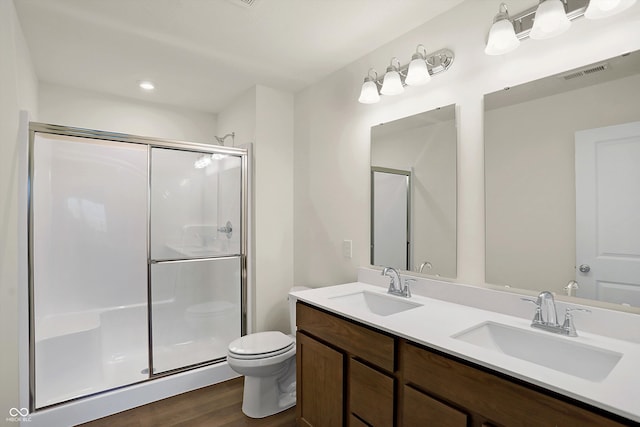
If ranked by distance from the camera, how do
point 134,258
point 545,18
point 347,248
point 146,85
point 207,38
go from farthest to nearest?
point 134,258
point 146,85
point 347,248
point 207,38
point 545,18

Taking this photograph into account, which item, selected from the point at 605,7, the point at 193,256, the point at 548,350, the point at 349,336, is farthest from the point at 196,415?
the point at 605,7

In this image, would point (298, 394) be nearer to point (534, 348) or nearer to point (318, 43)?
point (534, 348)

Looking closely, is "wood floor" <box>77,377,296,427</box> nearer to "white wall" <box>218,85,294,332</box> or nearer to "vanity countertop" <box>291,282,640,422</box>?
"white wall" <box>218,85,294,332</box>

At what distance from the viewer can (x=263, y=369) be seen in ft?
6.91

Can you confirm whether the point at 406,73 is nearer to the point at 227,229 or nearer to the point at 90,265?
the point at 227,229

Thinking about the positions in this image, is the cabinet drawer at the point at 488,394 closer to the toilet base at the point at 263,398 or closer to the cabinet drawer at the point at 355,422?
the cabinet drawer at the point at 355,422

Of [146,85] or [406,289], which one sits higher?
[146,85]

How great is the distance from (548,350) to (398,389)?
1.92 feet

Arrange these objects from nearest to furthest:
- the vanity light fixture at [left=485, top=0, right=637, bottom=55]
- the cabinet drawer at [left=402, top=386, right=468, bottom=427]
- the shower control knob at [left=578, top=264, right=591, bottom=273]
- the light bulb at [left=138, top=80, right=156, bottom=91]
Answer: the cabinet drawer at [left=402, top=386, right=468, bottom=427], the vanity light fixture at [left=485, top=0, right=637, bottom=55], the shower control knob at [left=578, top=264, right=591, bottom=273], the light bulb at [left=138, top=80, right=156, bottom=91]

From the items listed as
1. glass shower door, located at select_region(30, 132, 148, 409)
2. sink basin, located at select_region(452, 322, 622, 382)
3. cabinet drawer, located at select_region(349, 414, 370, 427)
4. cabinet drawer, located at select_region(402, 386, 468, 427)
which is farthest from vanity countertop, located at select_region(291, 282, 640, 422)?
glass shower door, located at select_region(30, 132, 148, 409)

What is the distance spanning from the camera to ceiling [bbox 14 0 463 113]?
179cm

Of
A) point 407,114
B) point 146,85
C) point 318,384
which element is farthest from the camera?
point 146,85

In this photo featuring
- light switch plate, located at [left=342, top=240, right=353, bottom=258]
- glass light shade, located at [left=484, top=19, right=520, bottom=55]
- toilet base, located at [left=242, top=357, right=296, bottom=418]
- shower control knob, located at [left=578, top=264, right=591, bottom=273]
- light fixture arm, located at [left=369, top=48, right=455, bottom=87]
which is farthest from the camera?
light switch plate, located at [left=342, top=240, right=353, bottom=258]

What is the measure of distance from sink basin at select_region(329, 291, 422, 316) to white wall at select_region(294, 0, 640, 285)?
332 millimetres
